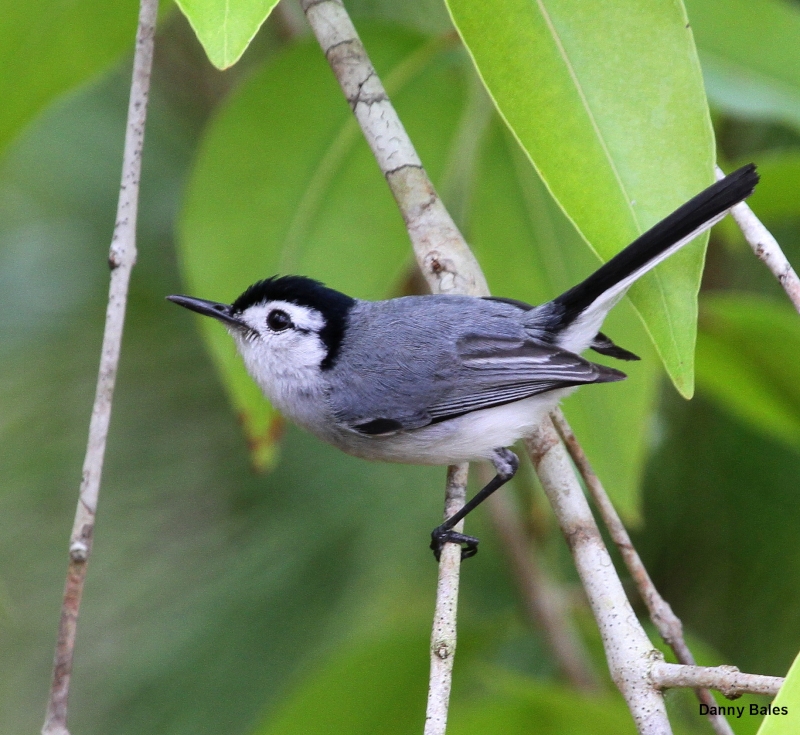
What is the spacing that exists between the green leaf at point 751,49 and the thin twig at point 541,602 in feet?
3.81

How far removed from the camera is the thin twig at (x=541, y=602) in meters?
2.41

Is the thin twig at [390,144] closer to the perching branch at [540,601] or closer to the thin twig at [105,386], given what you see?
the thin twig at [105,386]

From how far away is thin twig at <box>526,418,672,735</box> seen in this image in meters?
1.18

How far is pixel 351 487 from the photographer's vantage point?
2863 mm

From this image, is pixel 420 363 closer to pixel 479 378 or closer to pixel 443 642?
pixel 479 378

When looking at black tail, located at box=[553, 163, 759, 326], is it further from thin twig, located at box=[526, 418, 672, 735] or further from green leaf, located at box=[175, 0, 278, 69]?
green leaf, located at box=[175, 0, 278, 69]

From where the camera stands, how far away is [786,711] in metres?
0.94

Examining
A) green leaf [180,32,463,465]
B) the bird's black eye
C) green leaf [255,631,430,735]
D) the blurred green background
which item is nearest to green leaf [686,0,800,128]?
the blurred green background

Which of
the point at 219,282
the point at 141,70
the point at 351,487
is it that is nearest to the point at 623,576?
the point at 351,487

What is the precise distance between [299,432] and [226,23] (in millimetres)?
1922

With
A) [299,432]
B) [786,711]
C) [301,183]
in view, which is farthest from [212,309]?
[786,711]

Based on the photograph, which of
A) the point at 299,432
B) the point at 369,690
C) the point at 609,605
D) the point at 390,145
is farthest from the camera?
the point at 299,432

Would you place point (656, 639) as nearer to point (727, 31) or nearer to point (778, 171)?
point (778, 171)

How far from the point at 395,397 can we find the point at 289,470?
1.07 meters
